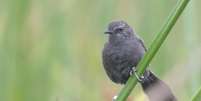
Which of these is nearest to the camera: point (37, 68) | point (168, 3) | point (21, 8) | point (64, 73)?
point (21, 8)

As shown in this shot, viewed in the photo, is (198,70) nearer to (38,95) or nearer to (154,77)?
(154,77)

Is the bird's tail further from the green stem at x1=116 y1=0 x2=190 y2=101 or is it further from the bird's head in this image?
the green stem at x1=116 y1=0 x2=190 y2=101

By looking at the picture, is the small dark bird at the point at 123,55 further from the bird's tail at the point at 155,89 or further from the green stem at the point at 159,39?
the green stem at the point at 159,39

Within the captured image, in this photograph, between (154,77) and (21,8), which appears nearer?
(21,8)

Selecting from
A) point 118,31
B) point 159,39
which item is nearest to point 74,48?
point 118,31

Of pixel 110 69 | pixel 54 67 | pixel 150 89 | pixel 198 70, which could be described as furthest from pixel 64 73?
pixel 198 70

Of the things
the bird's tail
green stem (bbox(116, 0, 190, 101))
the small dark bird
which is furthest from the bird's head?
green stem (bbox(116, 0, 190, 101))

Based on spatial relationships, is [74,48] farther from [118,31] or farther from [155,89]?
[155,89]

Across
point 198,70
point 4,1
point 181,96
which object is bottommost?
point 181,96
